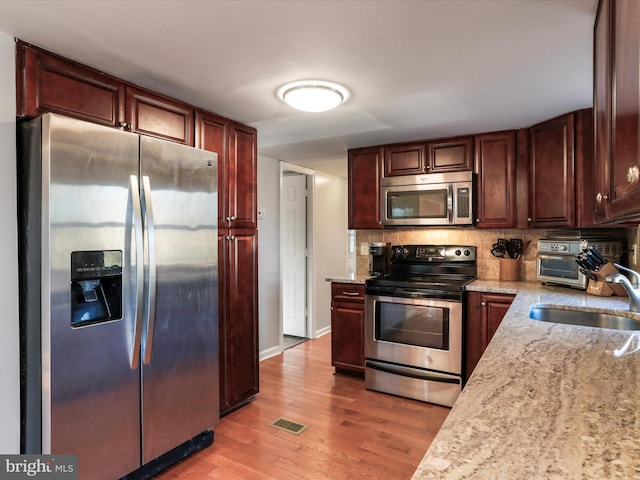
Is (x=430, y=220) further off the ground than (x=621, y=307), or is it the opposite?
(x=430, y=220)

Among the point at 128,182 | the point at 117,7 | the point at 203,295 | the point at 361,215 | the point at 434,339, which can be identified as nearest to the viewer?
the point at 117,7

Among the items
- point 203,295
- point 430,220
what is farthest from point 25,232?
point 430,220

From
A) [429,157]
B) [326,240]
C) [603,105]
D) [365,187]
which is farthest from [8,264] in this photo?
[326,240]

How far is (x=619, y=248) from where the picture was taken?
2.74m

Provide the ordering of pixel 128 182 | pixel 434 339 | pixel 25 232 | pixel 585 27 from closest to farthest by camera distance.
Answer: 1. pixel 585 27
2. pixel 25 232
3. pixel 128 182
4. pixel 434 339

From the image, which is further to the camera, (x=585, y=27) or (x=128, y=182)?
(x=128, y=182)

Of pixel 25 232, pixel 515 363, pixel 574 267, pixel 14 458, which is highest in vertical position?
pixel 25 232

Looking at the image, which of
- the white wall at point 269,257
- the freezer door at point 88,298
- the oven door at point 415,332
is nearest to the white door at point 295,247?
the white wall at point 269,257

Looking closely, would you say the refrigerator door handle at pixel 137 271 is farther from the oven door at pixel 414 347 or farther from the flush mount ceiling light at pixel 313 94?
the oven door at pixel 414 347

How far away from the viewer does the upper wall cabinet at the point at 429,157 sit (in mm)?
3379

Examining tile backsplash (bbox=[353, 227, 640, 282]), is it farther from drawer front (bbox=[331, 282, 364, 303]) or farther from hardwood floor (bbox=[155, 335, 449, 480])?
hardwood floor (bbox=[155, 335, 449, 480])

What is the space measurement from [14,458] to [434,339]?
Result: 2.64 m

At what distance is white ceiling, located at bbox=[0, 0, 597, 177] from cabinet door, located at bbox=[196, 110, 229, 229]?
0.10 meters

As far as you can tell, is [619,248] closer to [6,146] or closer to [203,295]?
[203,295]
